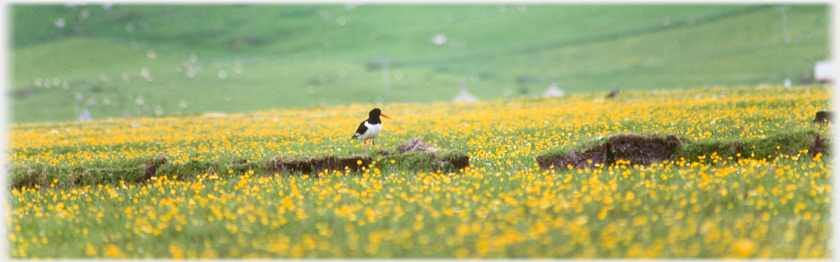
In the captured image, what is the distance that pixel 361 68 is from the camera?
9931 centimetres

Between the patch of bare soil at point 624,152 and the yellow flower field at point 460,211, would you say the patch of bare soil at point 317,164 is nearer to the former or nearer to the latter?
the yellow flower field at point 460,211

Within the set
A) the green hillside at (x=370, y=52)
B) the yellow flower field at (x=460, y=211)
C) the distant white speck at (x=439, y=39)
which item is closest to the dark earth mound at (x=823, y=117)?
the yellow flower field at (x=460, y=211)

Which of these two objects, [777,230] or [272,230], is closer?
[777,230]

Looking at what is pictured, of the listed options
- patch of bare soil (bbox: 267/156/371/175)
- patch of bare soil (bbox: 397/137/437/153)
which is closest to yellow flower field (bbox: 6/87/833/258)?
patch of bare soil (bbox: 267/156/371/175)

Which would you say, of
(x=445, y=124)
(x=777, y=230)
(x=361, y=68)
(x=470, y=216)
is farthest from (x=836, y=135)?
(x=361, y=68)

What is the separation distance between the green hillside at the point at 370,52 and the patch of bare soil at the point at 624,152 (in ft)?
166

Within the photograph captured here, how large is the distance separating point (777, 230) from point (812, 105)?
15773 mm

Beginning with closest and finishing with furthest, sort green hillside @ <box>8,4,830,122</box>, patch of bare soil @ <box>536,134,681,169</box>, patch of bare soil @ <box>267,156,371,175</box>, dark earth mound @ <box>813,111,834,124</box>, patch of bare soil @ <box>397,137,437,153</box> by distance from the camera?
patch of bare soil @ <box>536,134,681,169</box>
patch of bare soil @ <box>267,156,371,175</box>
patch of bare soil @ <box>397,137,437,153</box>
dark earth mound @ <box>813,111,834,124</box>
green hillside @ <box>8,4,830,122</box>

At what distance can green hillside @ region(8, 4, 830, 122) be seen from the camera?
78.5m

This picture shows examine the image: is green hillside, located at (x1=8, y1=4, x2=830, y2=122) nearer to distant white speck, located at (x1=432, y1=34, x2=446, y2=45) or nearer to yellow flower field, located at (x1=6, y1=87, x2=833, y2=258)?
distant white speck, located at (x1=432, y1=34, x2=446, y2=45)

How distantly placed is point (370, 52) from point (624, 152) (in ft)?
353

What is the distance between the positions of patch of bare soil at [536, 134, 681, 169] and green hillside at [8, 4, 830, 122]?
5067 cm

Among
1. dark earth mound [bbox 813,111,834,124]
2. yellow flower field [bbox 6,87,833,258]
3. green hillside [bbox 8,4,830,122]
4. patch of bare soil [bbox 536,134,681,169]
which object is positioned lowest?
yellow flower field [bbox 6,87,833,258]

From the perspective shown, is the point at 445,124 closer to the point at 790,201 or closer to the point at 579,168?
the point at 579,168
